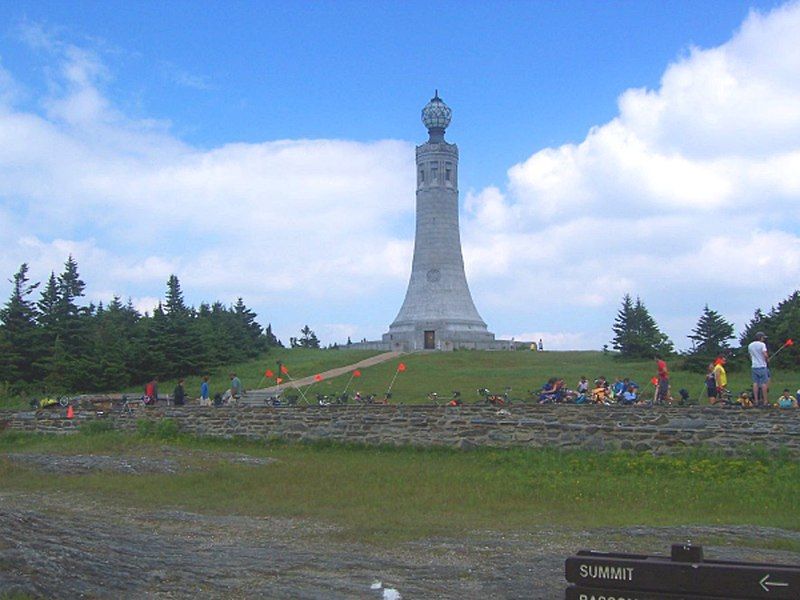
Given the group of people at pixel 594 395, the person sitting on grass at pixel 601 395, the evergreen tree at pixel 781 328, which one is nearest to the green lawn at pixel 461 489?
the person sitting on grass at pixel 601 395

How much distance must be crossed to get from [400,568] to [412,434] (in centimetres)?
987

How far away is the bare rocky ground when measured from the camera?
7.18 meters

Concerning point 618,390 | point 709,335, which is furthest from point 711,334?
point 618,390

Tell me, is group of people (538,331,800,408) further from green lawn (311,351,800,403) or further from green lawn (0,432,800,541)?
green lawn (311,351,800,403)

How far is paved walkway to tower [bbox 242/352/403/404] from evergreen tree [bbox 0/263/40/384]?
1395 cm

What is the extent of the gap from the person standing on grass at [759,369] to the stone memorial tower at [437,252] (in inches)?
1602

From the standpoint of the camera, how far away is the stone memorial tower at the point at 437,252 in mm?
58406

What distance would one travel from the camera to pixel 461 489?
13.1 m

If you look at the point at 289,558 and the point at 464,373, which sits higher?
the point at 464,373

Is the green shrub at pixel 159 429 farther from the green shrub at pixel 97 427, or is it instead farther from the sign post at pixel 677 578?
the sign post at pixel 677 578

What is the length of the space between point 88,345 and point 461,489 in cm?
3346

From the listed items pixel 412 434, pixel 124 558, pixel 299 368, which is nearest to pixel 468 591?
pixel 124 558

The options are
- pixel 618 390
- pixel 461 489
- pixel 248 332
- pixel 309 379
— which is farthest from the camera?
pixel 248 332

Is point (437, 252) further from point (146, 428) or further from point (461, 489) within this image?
point (461, 489)
